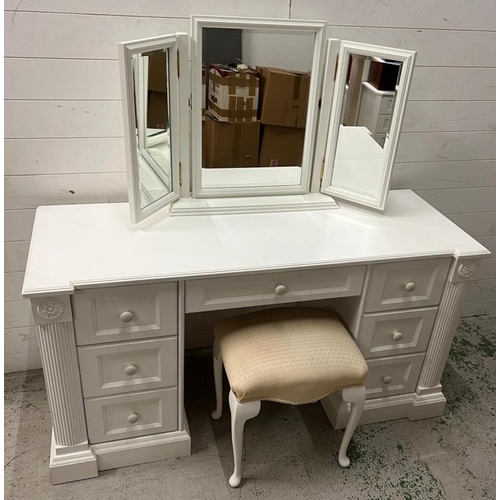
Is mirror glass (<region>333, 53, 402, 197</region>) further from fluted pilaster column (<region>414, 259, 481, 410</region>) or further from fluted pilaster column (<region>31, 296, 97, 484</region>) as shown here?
fluted pilaster column (<region>31, 296, 97, 484</region>)

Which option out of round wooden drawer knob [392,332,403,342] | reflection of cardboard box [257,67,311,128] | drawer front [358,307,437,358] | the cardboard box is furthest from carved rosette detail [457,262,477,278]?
the cardboard box

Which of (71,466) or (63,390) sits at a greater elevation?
(63,390)

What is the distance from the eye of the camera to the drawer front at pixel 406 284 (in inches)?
59.3

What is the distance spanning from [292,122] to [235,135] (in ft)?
0.60

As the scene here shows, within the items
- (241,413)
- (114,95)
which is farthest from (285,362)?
(114,95)

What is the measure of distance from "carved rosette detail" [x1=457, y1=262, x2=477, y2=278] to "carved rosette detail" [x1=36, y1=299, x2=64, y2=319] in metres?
1.11

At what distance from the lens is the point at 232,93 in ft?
4.99

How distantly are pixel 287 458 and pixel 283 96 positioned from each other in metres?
1.11

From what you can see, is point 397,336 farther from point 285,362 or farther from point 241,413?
point 241,413

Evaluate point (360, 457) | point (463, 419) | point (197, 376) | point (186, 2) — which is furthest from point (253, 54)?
point (463, 419)

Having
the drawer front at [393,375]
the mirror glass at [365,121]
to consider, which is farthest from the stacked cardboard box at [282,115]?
the drawer front at [393,375]

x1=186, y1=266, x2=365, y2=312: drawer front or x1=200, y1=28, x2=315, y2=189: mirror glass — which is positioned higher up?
x1=200, y1=28, x2=315, y2=189: mirror glass

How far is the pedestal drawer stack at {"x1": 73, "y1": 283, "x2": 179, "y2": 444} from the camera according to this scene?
1322 mm

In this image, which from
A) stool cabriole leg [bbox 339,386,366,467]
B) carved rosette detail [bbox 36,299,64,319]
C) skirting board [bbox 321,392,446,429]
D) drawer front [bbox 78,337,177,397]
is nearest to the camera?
carved rosette detail [bbox 36,299,64,319]
